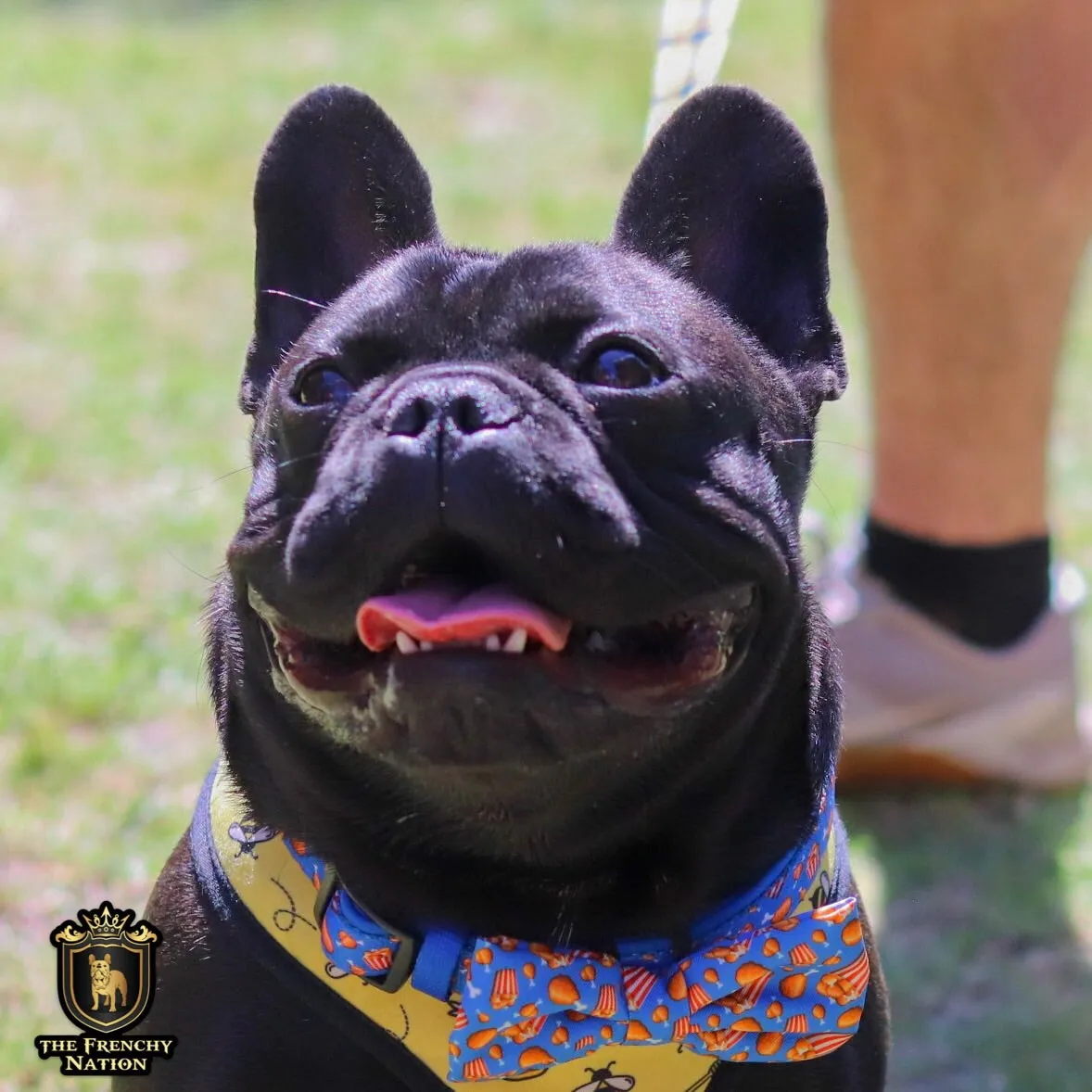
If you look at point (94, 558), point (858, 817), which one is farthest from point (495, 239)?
point (858, 817)

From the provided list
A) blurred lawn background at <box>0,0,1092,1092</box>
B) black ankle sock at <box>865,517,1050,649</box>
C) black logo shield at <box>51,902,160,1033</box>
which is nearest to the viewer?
black logo shield at <box>51,902,160,1033</box>

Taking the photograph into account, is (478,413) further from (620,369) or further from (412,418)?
(620,369)

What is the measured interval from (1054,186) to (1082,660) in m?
1.52

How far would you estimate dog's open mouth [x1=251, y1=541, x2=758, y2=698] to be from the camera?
189 cm

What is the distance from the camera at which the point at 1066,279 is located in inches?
152

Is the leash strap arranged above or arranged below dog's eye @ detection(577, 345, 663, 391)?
above

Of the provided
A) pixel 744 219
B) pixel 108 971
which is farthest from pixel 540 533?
pixel 108 971

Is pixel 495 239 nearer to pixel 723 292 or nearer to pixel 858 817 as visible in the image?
pixel 858 817

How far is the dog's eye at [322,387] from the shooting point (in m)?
2.10

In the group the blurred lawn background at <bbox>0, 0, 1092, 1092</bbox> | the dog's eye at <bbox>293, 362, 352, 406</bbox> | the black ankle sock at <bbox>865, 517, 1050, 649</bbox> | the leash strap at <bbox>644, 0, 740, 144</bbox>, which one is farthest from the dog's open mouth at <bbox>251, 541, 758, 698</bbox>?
the black ankle sock at <bbox>865, 517, 1050, 649</bbox>

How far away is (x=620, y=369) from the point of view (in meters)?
2.04

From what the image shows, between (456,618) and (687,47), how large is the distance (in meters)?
1.48

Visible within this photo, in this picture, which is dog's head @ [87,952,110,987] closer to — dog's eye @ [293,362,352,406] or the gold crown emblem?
the gold crown emblem

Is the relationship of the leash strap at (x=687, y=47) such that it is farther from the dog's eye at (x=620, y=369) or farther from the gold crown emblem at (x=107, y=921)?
the gold crown emblem at (x=107, y=921)
